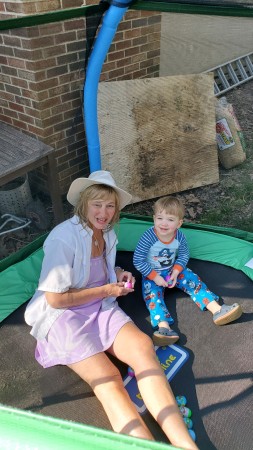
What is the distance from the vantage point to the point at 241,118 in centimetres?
555

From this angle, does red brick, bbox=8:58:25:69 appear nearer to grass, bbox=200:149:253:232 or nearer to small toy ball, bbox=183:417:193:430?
grass, bbox=200:149:253:232

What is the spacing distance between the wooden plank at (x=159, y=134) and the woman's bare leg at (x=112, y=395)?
2.04 m

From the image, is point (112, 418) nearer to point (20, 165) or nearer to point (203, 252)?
point (203, 252)

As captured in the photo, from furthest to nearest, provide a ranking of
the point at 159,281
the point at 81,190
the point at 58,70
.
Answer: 1. the point at 58,70
2. the point at 159,281
3. the point at 81,190

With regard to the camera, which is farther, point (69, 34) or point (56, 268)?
point (69, 34)

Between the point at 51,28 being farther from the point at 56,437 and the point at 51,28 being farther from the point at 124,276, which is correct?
the point at 56,437

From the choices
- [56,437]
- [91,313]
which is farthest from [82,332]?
[56,437]

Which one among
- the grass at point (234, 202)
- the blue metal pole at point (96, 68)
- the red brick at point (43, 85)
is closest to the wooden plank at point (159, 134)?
the grass at point (234, 202)

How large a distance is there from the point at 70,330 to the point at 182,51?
467 cm

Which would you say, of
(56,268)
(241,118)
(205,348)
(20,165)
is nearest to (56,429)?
(56,268)

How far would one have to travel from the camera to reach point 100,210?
2.04 metres

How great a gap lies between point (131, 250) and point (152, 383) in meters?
1.33

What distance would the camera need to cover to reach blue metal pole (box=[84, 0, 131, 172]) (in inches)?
107

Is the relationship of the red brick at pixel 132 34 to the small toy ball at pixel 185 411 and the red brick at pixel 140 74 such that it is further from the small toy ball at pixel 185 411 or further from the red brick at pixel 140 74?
the small toy ball at pixel 185 411
